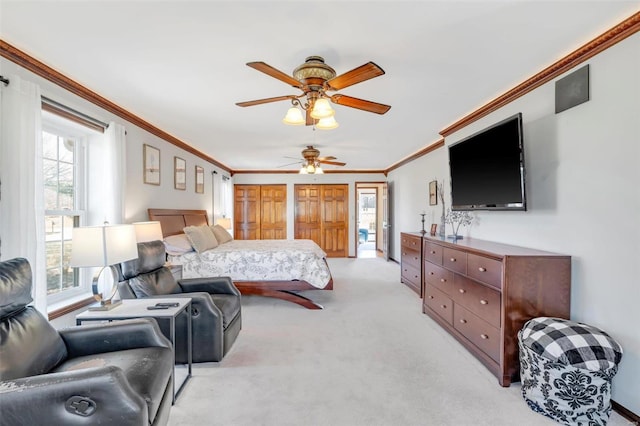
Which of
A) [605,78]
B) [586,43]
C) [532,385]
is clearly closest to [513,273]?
[532,385]

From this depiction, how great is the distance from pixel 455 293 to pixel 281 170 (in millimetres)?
5949

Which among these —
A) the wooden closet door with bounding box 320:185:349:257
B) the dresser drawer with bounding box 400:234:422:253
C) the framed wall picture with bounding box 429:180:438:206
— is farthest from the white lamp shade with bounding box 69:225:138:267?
the wooden closet door with bounding box 320:185:349:257

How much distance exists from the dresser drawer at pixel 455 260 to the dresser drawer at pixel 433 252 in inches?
4.1

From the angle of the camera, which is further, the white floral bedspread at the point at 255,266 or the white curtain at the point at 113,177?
the white floral bedspread at the point at 255,266

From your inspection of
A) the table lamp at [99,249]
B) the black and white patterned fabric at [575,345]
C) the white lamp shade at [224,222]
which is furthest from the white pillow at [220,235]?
the black and white patterned fabric at [575,345]

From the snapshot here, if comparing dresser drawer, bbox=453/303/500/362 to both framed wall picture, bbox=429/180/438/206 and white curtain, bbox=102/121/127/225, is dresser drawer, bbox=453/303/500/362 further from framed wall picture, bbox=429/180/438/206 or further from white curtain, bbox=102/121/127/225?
white curtain, bbox=102/121/127/225

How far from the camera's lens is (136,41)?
2.00m

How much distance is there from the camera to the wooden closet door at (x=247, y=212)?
324 inches

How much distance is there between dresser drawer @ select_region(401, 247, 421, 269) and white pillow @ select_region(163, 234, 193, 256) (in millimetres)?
3265

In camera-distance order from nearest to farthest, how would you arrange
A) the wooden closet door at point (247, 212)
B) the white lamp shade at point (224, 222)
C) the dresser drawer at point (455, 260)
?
the dresser drawer at point (455, 260) < the white lamp shade at point (224, 222) < the wooden closet door at point (247, 212)

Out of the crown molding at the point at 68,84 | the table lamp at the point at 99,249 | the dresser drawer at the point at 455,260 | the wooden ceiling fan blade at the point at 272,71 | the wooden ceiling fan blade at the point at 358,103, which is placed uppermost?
the crown molding at the point at 68,84

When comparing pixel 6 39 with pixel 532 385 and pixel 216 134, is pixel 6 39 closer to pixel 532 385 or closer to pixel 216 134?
pixel 216 134

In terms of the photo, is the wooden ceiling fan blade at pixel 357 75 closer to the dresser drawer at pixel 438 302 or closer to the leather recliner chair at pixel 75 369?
the leather recliner chair at pixel 75 369

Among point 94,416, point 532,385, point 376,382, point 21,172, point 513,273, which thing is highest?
point 21,172
